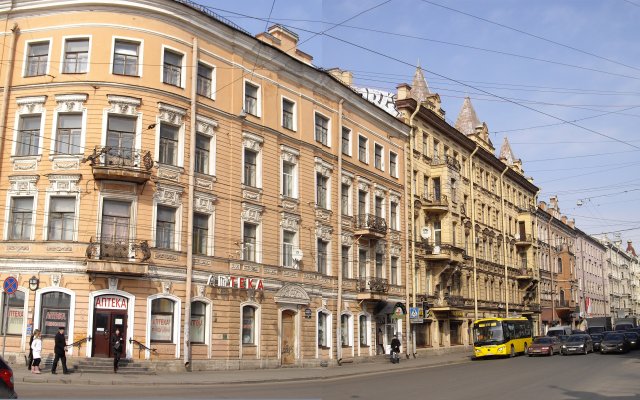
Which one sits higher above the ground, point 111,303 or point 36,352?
point 111,303

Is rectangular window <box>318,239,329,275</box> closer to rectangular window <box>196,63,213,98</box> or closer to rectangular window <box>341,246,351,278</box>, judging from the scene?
rectangular window <box>341,246,351,278</box>

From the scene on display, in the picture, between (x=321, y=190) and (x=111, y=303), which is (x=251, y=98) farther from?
(x=111, y=303)

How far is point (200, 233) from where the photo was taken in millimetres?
29719

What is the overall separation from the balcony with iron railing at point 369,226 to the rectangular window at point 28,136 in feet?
62.1

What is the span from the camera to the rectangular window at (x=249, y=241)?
31812mm

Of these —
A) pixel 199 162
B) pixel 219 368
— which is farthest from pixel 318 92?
pixel 219 368

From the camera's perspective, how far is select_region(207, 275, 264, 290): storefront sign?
2948cm

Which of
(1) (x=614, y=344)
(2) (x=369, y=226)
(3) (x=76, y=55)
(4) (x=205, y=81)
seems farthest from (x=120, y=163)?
(1) (x=614, y=344)

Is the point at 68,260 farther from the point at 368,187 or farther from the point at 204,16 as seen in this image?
the point at 368,187

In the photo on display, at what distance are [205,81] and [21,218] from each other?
10207 millimetres

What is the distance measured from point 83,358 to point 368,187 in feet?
70.2

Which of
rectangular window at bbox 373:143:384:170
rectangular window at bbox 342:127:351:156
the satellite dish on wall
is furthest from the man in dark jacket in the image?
rectangular window at bbox 373:143:384:170

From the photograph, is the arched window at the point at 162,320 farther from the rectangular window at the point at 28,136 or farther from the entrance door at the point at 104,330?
the rectangular window at the point at 28,136

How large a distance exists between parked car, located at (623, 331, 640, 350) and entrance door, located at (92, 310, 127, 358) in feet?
121
